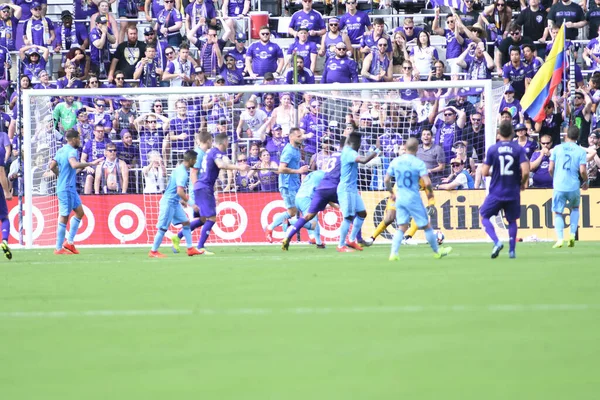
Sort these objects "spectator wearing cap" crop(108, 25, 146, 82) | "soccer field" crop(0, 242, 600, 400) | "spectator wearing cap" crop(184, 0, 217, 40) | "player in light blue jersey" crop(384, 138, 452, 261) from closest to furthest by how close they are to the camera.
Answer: "soccer field" crop(0, 242, 600, 400)
"player in light blue jersey" crop(384, 138, 452, 261)
"spectator wearing cap" crop(108, 25, 146, 82)
"spectator wearing cap" crop(184, 0, 217, 40)

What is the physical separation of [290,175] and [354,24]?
22.0 ft

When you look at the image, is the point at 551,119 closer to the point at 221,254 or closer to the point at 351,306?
the point at 221,254

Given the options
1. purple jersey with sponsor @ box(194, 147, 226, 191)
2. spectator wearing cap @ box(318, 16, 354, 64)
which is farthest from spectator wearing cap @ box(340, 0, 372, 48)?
purple jersey with sponsor @ box(194, 147, 226, 191)

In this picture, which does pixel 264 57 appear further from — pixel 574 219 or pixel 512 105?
pixel 574 219

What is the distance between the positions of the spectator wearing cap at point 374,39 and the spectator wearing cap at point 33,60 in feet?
24.2

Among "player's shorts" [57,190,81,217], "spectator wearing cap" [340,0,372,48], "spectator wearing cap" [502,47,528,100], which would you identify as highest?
"spectator wearing cap" [340,0,372,48]

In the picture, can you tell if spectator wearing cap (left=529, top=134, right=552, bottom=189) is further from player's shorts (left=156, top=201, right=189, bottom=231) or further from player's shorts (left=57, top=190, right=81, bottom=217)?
player's shorts (left=57, top=190, right=81, bottom=217)

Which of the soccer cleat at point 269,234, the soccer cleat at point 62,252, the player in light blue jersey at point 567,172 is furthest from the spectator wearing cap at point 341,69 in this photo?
the soccer cleat at point 62,252

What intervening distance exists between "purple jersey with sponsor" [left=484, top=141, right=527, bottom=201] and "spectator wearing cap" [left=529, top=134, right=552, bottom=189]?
269 inches

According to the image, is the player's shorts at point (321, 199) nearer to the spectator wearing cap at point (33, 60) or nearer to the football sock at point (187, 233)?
the football sock at point (187, 233)

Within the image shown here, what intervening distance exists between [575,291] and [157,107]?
1506 cm

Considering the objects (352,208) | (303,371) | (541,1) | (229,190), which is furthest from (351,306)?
(541,1)

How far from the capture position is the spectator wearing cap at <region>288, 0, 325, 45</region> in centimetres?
2577

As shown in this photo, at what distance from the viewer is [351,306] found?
357 inches
